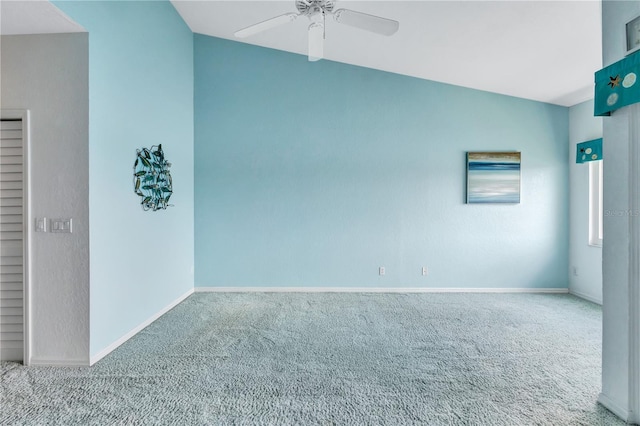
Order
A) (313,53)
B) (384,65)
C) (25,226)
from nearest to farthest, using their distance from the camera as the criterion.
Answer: (25,226) < (313,53) < (384,65)

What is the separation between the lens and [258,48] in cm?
453

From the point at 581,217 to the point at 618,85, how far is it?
10.7ft

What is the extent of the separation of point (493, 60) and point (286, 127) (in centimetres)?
274

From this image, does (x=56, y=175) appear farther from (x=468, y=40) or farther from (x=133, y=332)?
(x=468, y=40)

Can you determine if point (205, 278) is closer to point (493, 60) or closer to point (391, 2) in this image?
point (391, 2)

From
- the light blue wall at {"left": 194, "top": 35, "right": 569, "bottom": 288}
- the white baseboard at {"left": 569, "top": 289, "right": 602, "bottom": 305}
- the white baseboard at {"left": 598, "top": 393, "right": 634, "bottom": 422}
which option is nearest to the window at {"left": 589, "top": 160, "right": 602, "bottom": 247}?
the light blue wall at {"left": 194, "top": 35, "right": 569, "bottom": 288}

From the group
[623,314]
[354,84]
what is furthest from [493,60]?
[623,314]

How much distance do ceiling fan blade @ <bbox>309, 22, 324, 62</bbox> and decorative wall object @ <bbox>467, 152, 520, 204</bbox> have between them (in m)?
2.91

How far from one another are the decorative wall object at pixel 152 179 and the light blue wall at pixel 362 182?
896mm

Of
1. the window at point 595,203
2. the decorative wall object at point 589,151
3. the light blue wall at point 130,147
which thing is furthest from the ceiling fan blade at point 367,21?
the window at point 595,203

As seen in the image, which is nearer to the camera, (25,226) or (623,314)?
(623,314)

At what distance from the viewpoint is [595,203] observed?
4266mm

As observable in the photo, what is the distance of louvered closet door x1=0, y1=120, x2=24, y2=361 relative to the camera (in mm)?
2482

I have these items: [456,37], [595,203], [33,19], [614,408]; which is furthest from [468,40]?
[33,19]
